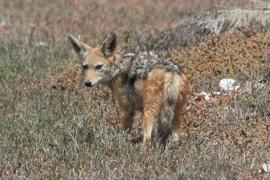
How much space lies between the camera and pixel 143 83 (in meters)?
8.57

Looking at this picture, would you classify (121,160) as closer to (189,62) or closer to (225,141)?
(225,141)

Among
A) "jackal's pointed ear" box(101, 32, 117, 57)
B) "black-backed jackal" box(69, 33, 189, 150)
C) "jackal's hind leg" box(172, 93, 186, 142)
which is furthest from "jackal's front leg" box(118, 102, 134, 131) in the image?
"jackal's pointed ear" box(101, 32, 117, 57)

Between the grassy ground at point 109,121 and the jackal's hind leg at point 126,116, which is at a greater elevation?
the jackal's hind leg at point 126,116

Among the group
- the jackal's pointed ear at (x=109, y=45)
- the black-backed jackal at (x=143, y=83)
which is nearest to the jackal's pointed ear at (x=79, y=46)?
the black-backed jackal at (x=143, y=83)

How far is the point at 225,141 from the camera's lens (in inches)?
332

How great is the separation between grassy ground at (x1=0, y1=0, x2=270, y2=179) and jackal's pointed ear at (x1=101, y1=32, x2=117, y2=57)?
922mm

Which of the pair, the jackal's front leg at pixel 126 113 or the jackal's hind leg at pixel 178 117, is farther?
the jackal's front leg at pixel 126 113

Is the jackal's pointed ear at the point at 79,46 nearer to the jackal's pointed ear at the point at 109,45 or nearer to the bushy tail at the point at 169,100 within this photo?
the jackal's pointed ear at the point at 109,45

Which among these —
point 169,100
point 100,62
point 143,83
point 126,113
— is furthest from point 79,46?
point 169,100

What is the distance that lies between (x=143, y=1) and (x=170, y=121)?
1655 cm

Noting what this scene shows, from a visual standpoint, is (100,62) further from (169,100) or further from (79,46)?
(169,100)

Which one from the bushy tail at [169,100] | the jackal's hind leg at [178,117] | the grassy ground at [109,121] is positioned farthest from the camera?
the jackal's hind leg at [178,117]

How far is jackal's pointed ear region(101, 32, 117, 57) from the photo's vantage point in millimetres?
9062

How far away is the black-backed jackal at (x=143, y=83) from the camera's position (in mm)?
8398
